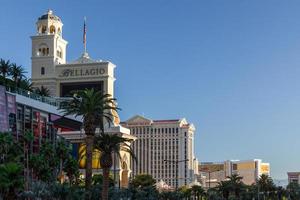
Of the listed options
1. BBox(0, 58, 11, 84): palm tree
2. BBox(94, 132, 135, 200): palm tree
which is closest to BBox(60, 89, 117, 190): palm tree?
BBox(94, 132, 135, 200): palm tree

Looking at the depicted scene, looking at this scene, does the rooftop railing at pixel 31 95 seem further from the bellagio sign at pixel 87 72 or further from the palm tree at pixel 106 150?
the bellagio sign at pixel 87 72

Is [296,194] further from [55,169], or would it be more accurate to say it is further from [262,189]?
[55,169]

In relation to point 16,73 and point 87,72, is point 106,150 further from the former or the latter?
point 87,72

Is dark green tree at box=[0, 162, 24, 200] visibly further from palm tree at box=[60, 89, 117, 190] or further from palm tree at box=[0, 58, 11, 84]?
palm tree at box=[0, 58, 11, 84]

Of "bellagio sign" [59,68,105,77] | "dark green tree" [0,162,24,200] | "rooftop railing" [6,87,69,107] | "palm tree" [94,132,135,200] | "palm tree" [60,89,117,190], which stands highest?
"bellagio sign" [59,68,105,77]

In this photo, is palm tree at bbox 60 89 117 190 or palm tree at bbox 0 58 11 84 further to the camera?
palm tree at bbox 0 58 11 84

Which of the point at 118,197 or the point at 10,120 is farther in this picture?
the point at 10,120

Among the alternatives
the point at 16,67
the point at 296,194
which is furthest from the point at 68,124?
the point at 296,194

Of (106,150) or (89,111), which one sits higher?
(89,111)

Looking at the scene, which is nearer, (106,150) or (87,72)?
(106,150)

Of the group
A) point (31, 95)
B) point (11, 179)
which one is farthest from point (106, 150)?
point (31, 95)

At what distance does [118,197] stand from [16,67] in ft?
149

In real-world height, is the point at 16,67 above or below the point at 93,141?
above

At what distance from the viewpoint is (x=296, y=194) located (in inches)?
7495
